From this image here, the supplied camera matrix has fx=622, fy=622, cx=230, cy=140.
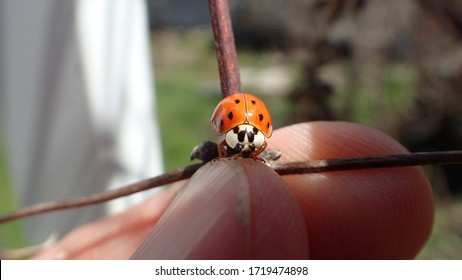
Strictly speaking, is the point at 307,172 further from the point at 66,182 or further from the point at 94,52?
the point at 66,182

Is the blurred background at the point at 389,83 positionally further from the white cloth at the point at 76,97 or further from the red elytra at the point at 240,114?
the red elytra at the point at 240,114

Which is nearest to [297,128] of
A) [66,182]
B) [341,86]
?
[66,182]

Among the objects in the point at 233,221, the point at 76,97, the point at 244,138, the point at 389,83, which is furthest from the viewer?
the point at 389,83

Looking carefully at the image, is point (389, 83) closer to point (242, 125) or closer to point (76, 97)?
point (76, 97)

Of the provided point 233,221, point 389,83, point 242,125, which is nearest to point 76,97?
point 242,125

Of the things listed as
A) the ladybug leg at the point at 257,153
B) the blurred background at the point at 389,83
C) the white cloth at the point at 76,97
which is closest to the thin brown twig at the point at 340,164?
the ladybug leg at the point at 257,153

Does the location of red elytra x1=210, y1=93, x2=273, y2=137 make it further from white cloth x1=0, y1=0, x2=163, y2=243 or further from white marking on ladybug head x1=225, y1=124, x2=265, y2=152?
white cloth x1=0, y1=0, x2=163, y2=243
